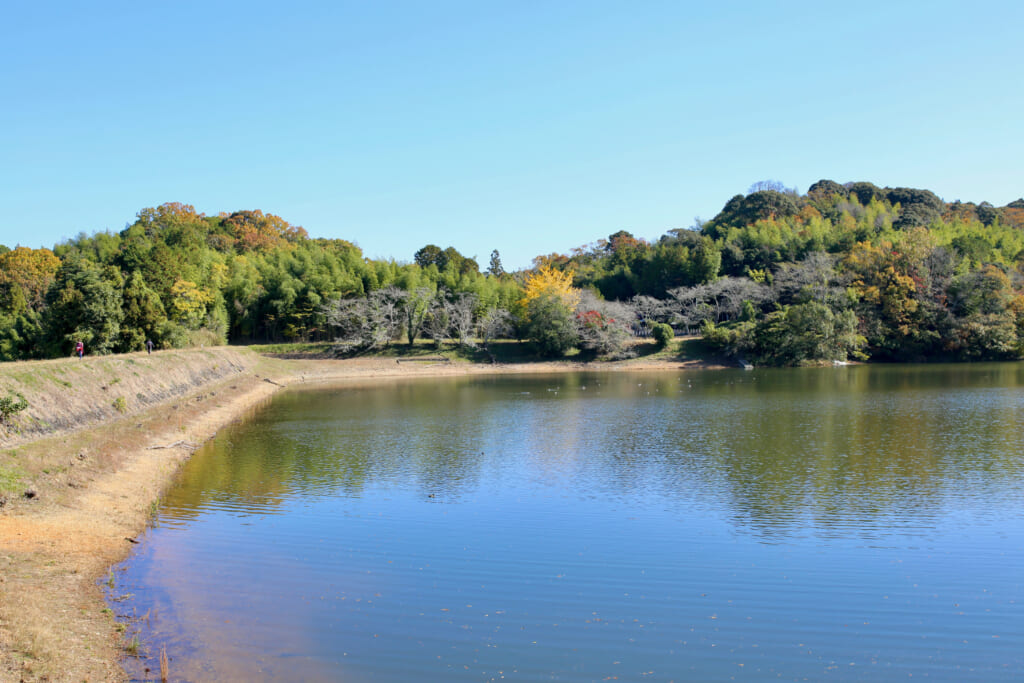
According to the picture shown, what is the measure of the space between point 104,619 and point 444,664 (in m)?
4.24

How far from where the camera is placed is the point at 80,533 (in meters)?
11.3

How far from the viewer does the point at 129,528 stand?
12.5 metres

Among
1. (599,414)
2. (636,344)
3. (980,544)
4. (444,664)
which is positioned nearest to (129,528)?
(444,664)

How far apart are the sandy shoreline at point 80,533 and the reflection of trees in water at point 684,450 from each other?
116cm

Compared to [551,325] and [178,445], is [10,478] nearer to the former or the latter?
[178,445]

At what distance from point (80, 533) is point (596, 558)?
8.46m

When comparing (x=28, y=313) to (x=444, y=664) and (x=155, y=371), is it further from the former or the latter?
(x=444, y=664)

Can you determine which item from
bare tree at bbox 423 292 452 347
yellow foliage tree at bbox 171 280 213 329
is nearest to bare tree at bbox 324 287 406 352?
bare tree at bbox 423 292 452 347

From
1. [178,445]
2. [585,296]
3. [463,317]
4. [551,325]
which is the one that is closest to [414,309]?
[463,317]

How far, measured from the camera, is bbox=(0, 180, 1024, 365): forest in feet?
146

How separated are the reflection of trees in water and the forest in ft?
52.9

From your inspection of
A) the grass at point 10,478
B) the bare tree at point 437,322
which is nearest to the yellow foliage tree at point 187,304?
the bare tree at point 437,322

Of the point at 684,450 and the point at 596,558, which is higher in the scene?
the point at 684,450

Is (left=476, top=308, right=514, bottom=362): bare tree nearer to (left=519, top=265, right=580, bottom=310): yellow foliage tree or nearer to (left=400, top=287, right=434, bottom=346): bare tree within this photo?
(left=519, top=265, right=580, bottom=310): yellow foliage tree
